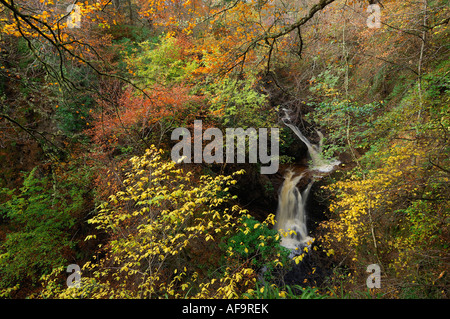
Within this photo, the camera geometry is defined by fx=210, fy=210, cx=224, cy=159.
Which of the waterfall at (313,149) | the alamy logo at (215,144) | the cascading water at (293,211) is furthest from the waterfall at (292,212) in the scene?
the alamy logo at (215,144)

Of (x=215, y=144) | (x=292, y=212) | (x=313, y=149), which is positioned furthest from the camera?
(x=313, y=149)

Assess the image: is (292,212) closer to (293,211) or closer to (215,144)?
(293,211)

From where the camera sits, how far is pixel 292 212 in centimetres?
1008

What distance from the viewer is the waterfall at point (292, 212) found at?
9492 mm

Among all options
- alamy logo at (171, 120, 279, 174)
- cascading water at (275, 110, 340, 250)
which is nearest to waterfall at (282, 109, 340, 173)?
cascading water at (275, 110, 340, 250)

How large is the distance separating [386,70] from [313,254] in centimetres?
750

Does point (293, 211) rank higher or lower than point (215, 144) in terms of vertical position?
lower

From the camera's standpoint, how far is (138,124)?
23.5 ft

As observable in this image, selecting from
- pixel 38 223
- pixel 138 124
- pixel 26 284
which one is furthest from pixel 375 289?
pixel 26 284

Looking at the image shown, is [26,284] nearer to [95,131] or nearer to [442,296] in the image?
[95,131]

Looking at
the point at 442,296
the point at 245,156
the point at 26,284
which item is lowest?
the point at 26,284

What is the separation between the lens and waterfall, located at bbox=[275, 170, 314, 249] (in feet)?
31.1

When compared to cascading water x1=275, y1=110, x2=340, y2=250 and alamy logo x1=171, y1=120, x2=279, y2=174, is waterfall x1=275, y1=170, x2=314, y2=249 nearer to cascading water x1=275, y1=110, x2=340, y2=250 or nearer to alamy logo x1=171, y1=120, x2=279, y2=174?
cascading water x1=275, y1=110, x2=340, y2=250

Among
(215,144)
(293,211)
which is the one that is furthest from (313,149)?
(215,144)
